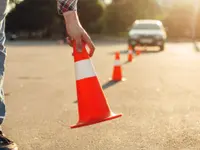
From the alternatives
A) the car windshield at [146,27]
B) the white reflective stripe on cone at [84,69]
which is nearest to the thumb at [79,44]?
the white reflective stripe on cone at [84,69]

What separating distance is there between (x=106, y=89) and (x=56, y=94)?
3.74 feet

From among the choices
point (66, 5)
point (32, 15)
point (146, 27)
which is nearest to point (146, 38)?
point (146, 27)

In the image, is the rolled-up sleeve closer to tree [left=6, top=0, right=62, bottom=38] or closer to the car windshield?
the car windshield

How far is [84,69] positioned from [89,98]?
0.24m

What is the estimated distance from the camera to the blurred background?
54812 mm

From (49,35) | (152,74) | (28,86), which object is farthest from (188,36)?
(28,86)

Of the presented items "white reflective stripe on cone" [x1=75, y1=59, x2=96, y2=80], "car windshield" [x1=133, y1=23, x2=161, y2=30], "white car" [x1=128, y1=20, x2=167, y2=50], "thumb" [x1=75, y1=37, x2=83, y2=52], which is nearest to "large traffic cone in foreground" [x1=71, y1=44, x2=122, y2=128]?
"white reflective stripe on cone" [x1=75, y1=59, x2=96, y2=80]

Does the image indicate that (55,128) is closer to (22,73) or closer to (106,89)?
(106,89)

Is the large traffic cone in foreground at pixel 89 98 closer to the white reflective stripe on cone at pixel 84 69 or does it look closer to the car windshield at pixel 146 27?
the white reflective stripe on cone at pixel 84 69

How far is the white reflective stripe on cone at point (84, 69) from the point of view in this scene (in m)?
3.85

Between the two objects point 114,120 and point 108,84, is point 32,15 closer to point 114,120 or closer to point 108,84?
point 108,84

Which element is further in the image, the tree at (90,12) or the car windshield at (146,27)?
the tree at (90,12)

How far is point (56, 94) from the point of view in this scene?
28.3ft

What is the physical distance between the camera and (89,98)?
3938mm
